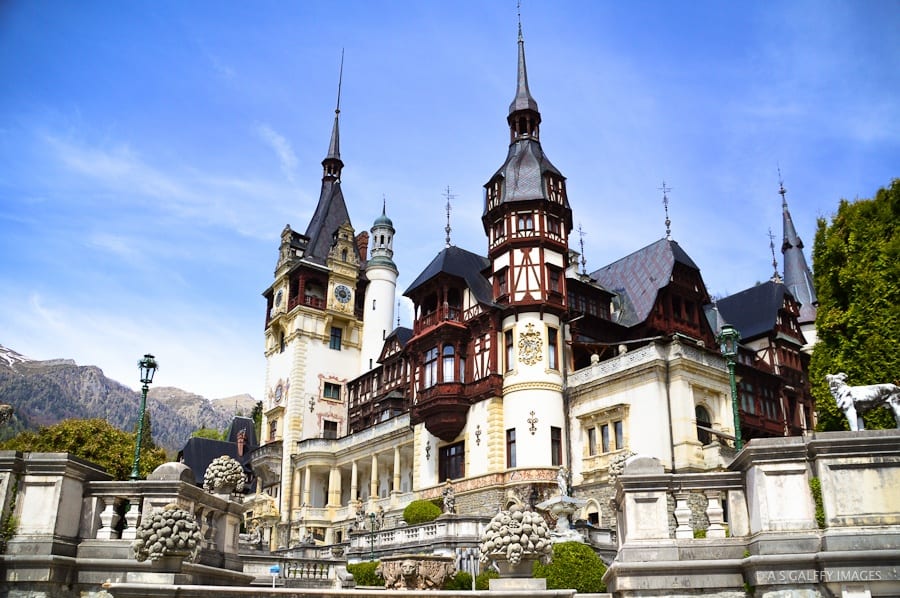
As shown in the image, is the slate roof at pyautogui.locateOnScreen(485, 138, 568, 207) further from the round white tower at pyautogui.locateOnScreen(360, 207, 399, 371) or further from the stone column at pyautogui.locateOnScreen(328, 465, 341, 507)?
the stone column at pyautogui.locateOnScreen(328, 465, 341, 507)

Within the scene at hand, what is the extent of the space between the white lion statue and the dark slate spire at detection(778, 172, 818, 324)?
51.8 meters

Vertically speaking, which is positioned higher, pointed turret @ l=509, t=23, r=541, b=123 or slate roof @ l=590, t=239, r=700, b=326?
pointed turret @ l=509, t=23, r=541, b=123

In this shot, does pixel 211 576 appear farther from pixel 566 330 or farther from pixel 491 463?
pixel 566 330

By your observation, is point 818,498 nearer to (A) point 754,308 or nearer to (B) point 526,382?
(B) point 526,382

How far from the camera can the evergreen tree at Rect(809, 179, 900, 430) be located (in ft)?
58.5

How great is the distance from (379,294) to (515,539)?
174 feet

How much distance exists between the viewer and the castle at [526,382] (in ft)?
126

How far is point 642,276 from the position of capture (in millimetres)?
47250

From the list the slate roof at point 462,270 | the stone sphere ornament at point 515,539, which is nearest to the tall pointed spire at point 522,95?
the slate roof at point 462,270

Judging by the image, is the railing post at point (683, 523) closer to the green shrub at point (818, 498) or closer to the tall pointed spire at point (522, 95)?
the green shrub at point (818, 498)

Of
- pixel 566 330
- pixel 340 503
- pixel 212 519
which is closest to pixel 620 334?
pixel 566 330

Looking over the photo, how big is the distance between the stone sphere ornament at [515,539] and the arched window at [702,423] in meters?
25.7

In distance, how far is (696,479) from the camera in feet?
41.3

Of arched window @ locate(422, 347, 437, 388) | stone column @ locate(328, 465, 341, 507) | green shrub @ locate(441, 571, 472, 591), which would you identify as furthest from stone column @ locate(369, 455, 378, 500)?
green shrub @ locate(441, 571, 472, 591)
